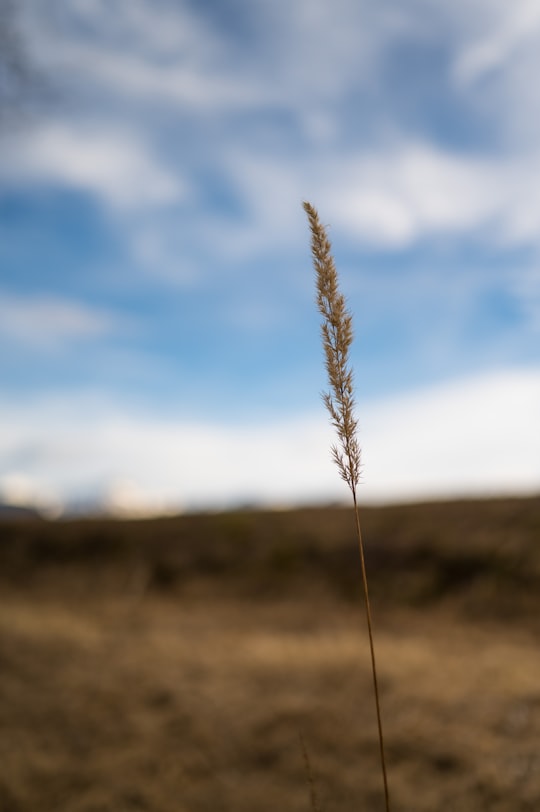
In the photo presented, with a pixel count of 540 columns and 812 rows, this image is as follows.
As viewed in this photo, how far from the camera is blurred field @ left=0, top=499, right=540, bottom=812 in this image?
540 centimetres

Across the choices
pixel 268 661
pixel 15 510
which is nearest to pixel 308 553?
pixel 268 661

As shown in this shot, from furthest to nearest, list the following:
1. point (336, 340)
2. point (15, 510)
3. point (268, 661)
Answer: point (15, 510), point (268, 661), point (336, 340)

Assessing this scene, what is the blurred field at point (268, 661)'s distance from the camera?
540 centimetres

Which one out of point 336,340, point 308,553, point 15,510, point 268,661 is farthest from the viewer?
point 15,510

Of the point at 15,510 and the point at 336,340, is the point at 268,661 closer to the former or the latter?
the point at 336,340

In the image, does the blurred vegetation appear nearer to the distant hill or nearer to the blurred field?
the blurred field

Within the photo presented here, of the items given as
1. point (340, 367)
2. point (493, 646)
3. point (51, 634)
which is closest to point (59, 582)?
point (51, 634)

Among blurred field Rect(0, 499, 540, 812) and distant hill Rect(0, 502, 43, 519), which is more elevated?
distant hill Rect(0, 502, 43, 519)

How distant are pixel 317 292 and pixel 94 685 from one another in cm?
690

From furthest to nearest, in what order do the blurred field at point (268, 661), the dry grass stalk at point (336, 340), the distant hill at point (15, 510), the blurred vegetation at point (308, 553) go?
the distant hill at point (15, 510) → the blurred vegetation at point (308, 553) → the blurred field at point (268, 661) → the dry grass stalk at point (336, 340)

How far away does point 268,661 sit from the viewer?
9.05 meters

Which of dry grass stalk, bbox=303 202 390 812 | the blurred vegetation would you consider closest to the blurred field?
the blurred vegetation

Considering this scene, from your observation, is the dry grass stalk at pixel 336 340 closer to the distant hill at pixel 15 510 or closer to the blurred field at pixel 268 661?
the blurred field at pixel 268 661

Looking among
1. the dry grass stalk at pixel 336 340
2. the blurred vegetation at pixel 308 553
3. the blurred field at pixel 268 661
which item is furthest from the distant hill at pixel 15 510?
the dry grass stalk at pixel 336 340
